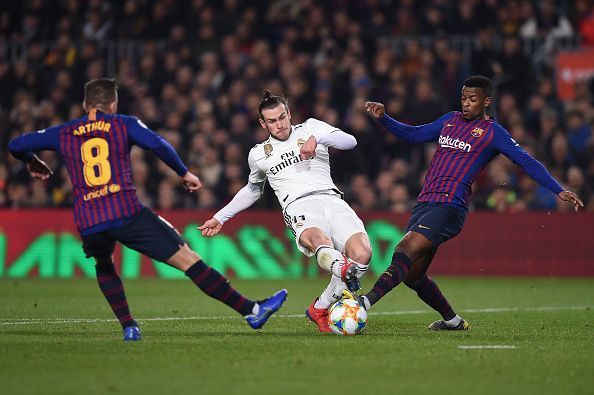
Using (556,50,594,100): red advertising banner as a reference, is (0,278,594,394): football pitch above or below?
below

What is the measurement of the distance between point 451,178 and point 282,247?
8.48 metres

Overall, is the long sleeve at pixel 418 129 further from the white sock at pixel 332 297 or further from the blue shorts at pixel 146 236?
the blue shorts at pixel 146 236

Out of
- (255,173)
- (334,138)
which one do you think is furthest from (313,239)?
(255,173)

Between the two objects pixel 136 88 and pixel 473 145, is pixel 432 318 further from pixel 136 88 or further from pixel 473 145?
pixel 136 88

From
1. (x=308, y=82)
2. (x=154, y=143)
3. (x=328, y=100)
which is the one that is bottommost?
(x=154, y=143)

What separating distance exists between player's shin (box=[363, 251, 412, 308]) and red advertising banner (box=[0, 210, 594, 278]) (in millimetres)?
8211

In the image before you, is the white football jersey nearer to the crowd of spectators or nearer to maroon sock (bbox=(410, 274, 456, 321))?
maroon sock (bbox=(410, 274, 456, 321))

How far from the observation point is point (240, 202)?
10.3 m

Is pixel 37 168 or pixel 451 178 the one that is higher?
pixel 37 168

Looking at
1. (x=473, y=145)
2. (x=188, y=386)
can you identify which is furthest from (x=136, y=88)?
(x=188, y=386)

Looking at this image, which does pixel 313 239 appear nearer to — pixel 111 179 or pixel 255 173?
pixel 255 173

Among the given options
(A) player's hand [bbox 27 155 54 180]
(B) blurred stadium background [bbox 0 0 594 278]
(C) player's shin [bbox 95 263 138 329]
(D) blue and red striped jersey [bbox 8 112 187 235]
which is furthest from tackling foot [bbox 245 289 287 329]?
(B) blurred stadium background [bbox 0 0 594 278]

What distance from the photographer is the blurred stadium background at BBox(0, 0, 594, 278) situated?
1780 cm

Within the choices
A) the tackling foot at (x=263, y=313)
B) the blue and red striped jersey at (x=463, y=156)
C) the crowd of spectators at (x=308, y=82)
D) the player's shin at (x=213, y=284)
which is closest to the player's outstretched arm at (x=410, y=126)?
the blue and red striped jersey at (x=463, y=156)
